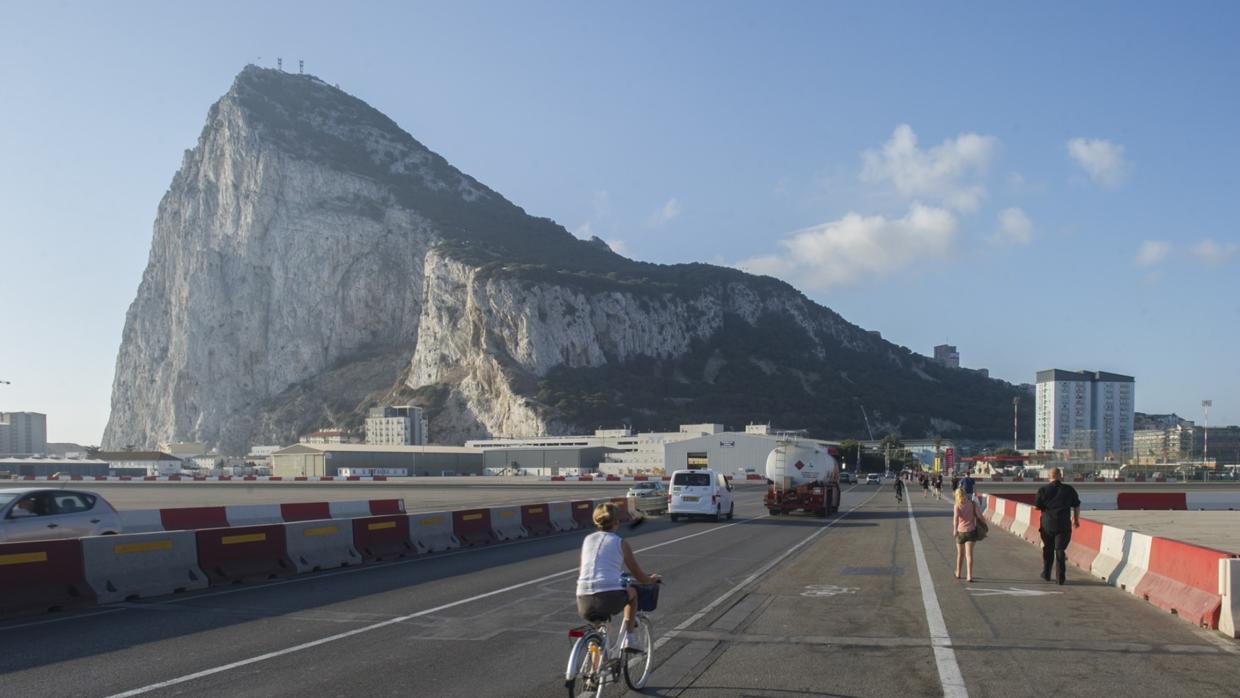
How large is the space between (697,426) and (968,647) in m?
139

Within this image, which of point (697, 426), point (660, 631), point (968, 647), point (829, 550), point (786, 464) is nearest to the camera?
point (968, 647)

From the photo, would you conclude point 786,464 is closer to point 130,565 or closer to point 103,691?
point 130,565

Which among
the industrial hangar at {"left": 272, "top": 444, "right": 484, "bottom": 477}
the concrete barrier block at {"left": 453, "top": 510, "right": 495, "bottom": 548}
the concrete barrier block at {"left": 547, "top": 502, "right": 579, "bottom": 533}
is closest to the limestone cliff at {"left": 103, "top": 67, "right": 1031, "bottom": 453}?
the industrial hangar at {"left": 272, "top": 444, "right": 484, "bottom": 477}

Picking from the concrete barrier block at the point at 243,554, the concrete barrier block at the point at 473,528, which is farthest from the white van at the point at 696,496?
the concrete barrier block at the point at 243,554

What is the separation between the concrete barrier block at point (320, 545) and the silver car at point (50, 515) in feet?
12.6

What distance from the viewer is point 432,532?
2211 cm

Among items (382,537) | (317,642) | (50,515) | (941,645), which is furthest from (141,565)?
(941,645)

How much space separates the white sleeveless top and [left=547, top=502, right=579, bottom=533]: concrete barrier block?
21275 millimetres

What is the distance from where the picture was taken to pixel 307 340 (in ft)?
609

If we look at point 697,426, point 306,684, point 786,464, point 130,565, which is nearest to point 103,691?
point 306,684

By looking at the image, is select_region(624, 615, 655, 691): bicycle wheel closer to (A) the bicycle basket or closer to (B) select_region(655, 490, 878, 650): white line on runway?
(A) the bicycle basket

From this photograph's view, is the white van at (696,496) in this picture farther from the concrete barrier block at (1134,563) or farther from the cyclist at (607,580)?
the cyclist at (607,580)

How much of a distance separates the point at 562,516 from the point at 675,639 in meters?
19.5

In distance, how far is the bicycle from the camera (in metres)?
7.56
